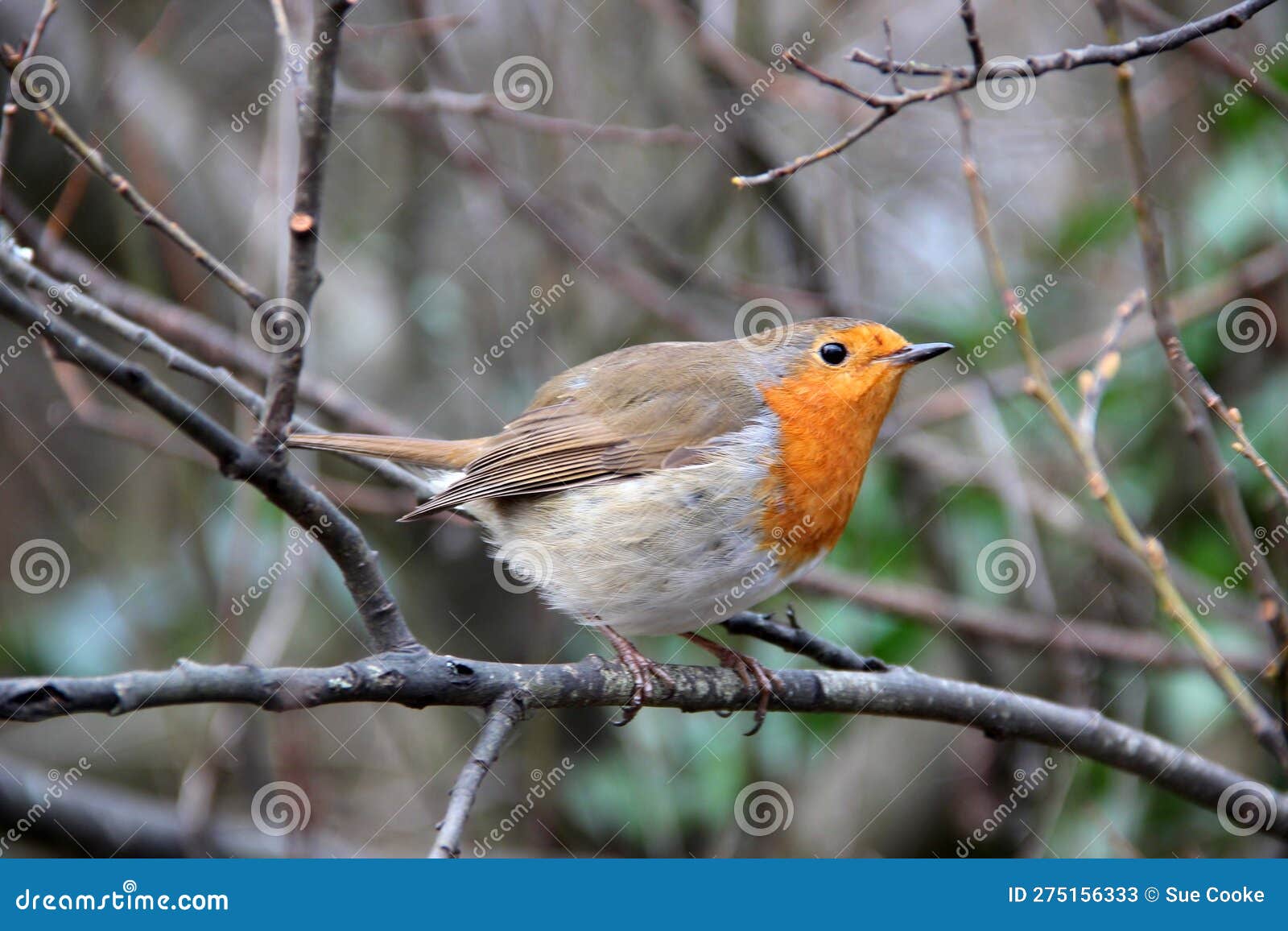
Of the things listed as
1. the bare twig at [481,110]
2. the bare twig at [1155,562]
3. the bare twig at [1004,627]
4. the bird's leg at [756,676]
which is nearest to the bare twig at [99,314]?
the bird's leg at [756,676]

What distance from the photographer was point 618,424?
381 centimetres

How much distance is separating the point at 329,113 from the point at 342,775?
4398mm

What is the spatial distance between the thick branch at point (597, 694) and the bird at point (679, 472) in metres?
0.18

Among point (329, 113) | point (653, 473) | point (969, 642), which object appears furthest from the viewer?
point (969, 642)

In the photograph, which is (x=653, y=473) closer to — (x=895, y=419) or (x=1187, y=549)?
(x=895, y=419)

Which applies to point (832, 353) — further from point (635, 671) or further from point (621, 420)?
point (635, 671)

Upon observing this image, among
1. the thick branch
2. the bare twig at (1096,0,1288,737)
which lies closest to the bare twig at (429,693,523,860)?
the thick branch

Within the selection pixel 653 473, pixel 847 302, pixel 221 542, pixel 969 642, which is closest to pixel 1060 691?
pixel 969 642

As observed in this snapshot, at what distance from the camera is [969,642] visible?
15.9 feet

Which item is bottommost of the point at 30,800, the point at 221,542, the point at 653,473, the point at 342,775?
the point at 342,775

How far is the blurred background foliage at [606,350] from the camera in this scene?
4781 mm

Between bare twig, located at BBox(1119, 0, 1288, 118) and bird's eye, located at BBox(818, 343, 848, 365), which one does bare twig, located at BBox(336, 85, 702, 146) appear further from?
bare twig, located at BBox(1119, 0, 1288, 118)

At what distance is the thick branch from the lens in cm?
176

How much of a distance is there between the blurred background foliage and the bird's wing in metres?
1.13
